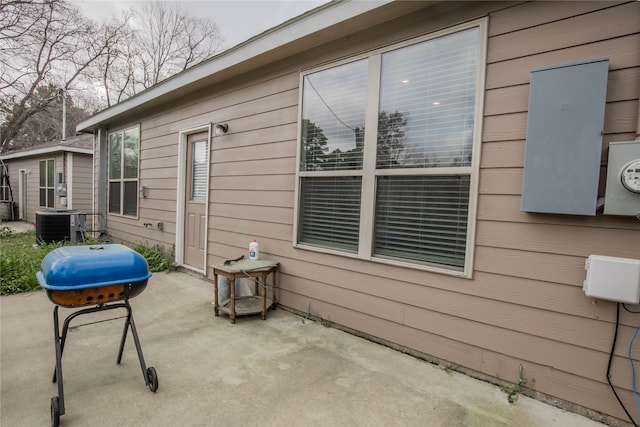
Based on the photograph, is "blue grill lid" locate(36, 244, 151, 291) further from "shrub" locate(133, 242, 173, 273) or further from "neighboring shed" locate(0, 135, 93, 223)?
"neighboring shed" locate(0, 135, 93, 223)

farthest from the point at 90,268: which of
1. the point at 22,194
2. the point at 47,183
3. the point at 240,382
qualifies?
the point at 22,194

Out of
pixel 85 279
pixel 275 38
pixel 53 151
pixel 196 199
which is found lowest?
pixel 85 279

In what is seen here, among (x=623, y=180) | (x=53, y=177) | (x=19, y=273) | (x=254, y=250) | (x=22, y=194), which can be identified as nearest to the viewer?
(x=623, y=180)

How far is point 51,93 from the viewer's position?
13.8 m

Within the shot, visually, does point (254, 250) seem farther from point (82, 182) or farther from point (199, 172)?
point (82, 182)

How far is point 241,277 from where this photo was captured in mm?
3033

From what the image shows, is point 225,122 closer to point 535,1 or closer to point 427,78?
point 427,78

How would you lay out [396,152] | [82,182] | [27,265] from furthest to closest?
[82,182] < [27,265] < [396,152]

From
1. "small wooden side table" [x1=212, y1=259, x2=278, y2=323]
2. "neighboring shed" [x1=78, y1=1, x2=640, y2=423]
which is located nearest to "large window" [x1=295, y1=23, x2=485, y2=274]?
"neighboring shed" [x1=78, y1=1, x2=640, y2=423]

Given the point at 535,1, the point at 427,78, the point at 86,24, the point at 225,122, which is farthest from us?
the point at 86,24

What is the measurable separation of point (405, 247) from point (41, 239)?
708 centimetres

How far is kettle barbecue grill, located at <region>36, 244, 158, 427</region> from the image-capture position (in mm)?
1586

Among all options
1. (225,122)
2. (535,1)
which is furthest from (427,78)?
(225,122)

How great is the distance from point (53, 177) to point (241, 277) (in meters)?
9.81
